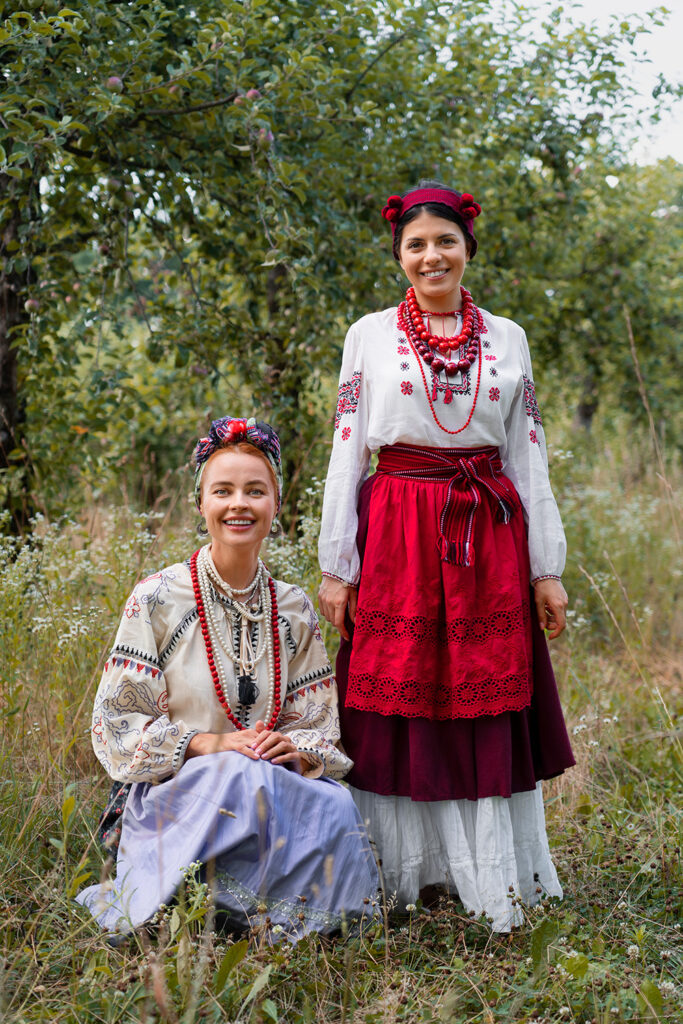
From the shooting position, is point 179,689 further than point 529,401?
No

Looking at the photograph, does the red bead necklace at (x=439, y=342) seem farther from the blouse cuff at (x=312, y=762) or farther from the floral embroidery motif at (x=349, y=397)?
the blouse cuff at (x=312, y=762)

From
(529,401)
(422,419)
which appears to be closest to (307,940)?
(422,419)

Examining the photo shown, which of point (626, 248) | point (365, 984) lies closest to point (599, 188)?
point (626, 248)

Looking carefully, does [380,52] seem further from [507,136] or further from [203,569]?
[203,569]

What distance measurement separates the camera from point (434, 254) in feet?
8.48

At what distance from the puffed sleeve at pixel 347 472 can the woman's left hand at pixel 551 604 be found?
523mm

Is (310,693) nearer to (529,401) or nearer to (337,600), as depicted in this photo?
(337,600)

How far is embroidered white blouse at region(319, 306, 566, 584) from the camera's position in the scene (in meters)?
2.58

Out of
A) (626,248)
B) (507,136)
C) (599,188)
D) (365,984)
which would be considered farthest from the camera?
(626,248)

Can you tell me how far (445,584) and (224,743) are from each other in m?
0.72

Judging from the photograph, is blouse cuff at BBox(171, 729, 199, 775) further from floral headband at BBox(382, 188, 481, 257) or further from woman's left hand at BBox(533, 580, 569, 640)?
floral headband at BBox(382, 188, 481, 257)

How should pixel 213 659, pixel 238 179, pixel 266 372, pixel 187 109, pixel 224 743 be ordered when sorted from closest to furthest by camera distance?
pixel 224 743, pixel 213 659, pixel 187 109, pixel 238 179, pixel 266 372

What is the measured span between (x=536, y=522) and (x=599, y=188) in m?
4.63

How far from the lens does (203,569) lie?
98.3 inches
